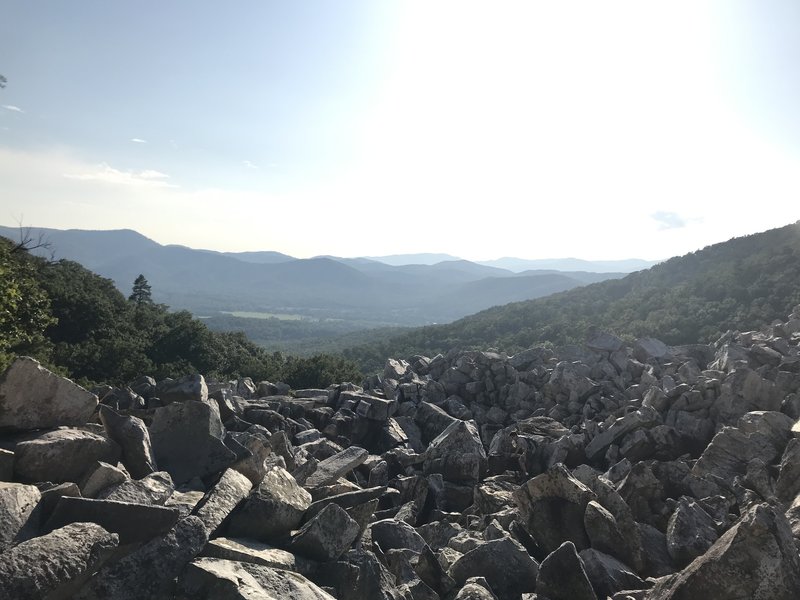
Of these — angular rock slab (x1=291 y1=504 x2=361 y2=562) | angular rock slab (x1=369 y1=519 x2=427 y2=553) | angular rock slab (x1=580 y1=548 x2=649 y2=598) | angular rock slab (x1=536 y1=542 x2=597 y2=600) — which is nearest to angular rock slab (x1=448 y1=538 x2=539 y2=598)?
angular rock slab (x1=536 y1=542 x2=597 y2=600)

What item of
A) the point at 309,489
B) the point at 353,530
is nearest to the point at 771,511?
the point at 353,530

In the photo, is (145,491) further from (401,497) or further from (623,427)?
(623,427)

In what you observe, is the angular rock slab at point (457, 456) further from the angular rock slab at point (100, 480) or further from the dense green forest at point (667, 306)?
the dense green forest at point (667, 306)

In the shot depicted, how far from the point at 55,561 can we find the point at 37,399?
4124 mm

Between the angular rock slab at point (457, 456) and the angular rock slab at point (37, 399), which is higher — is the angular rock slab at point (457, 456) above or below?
below

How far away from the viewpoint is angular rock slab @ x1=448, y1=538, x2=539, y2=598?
791cm

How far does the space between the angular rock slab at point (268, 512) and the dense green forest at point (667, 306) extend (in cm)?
3583

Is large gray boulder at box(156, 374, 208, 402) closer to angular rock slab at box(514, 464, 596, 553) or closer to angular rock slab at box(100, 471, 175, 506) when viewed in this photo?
angular rock slab at box(100, 471, 175, 506)

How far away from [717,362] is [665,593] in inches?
559

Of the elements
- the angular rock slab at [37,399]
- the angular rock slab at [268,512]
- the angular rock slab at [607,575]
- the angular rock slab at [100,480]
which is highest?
the angular rock slab at [37,399]

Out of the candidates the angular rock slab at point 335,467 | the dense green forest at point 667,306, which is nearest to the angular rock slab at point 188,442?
the angular rock slab at point 335,467

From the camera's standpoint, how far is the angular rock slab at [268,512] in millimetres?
6871

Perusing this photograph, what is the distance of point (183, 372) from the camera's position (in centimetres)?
3347

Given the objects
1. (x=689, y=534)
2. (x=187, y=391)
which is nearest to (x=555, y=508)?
(x=689, y=534)
